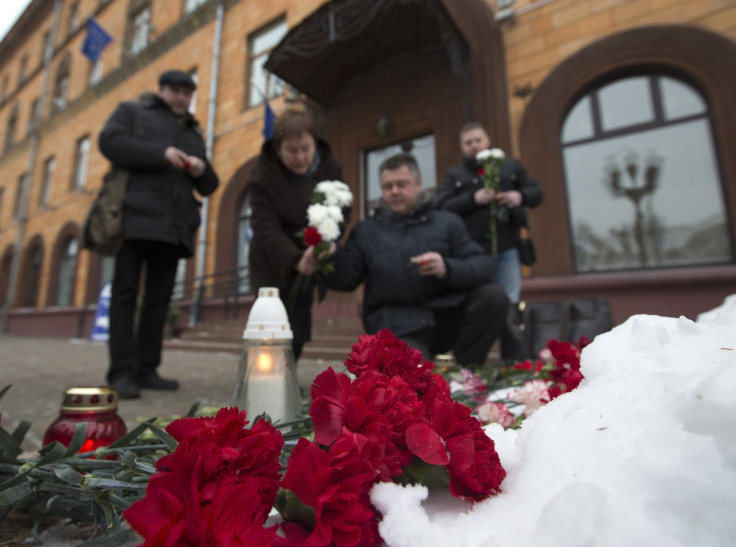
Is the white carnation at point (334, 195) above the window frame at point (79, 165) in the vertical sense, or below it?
below

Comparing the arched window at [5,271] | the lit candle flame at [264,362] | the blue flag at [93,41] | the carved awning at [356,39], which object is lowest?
the lit candle flame at [264,362]

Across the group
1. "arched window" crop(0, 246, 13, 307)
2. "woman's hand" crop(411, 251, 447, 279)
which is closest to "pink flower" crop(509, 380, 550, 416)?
"woman's hand" crop(411, 251, 447, 279)

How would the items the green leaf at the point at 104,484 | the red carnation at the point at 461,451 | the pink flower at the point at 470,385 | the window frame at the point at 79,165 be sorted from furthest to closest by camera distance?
1. the window frame at the point at 79,165
2. the pink flower at the point at 470,385
3. the green leaf at the point at 104,484
4. the red carnation at the point at 461,451

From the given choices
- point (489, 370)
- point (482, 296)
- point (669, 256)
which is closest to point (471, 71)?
point (669, 256)

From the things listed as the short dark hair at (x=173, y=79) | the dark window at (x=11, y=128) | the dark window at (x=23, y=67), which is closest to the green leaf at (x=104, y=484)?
the short dark hair at (x=173, y=79)

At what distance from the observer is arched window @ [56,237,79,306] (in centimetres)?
1273

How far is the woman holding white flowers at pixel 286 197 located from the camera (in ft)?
7.13

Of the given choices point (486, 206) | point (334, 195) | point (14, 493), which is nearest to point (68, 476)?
point (14, 493)

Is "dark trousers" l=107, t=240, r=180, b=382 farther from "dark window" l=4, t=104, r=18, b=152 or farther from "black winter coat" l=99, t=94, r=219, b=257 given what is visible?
"dark window" l=4, t=104, r=18, b=152

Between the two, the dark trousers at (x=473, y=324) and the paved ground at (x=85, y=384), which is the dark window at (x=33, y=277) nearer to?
the paved ground at (x=85, y=384)

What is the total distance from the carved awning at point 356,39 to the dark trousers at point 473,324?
14.4 feet

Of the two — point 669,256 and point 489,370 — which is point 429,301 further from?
point 669,256

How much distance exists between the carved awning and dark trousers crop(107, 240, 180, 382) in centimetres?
467

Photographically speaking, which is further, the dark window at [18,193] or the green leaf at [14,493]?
the dark window at [18,193]
